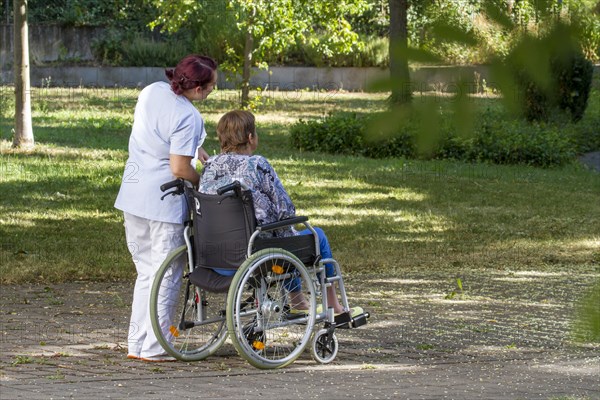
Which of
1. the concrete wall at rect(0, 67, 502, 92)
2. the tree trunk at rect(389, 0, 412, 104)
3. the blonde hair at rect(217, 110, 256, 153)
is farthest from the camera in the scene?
the concrete wall at rect(0, 67, 502, 92)

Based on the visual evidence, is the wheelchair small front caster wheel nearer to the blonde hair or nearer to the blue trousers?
the blue trousers

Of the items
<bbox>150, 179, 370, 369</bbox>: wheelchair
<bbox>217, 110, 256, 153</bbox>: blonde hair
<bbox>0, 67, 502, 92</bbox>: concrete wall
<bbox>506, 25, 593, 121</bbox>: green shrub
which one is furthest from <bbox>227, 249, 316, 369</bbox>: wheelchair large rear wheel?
<bbox>0, 67, 502, 92</bbox>: concrete wall

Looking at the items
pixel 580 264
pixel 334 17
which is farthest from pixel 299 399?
pixel 580 264

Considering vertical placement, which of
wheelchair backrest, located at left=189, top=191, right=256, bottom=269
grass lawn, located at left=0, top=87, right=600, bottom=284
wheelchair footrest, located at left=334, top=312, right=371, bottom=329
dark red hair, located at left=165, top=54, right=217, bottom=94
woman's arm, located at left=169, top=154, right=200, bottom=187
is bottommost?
grass lawn, located at left=0, top=87, right=600, bottom=284

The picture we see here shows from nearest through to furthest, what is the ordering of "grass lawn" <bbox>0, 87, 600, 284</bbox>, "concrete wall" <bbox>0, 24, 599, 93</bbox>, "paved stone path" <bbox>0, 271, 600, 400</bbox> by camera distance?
"paved stone path" <bbox>0, 271, 600, 400</bbox>
"grass lawn" <bbox>0, 87, 600, 284</bbox>
"concrete wall" <bbox>0, 24, 599, 93</bbox>

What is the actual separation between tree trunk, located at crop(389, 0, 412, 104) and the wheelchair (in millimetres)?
2944

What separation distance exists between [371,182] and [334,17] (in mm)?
5280

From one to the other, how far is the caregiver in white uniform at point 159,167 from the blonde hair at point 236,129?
0.42ft

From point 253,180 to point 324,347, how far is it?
0.93 metres

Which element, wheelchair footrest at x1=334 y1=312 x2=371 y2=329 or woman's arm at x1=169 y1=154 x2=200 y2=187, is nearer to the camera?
woman's arm at x1=169 y1=154 x2=200 y2=187

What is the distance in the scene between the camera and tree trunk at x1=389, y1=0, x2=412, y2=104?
8.14ft

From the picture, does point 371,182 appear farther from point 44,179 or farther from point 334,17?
point 334,17

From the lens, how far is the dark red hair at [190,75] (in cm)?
572

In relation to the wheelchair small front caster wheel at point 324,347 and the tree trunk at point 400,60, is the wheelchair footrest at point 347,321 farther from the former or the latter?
the tree trunk at point 400,60
